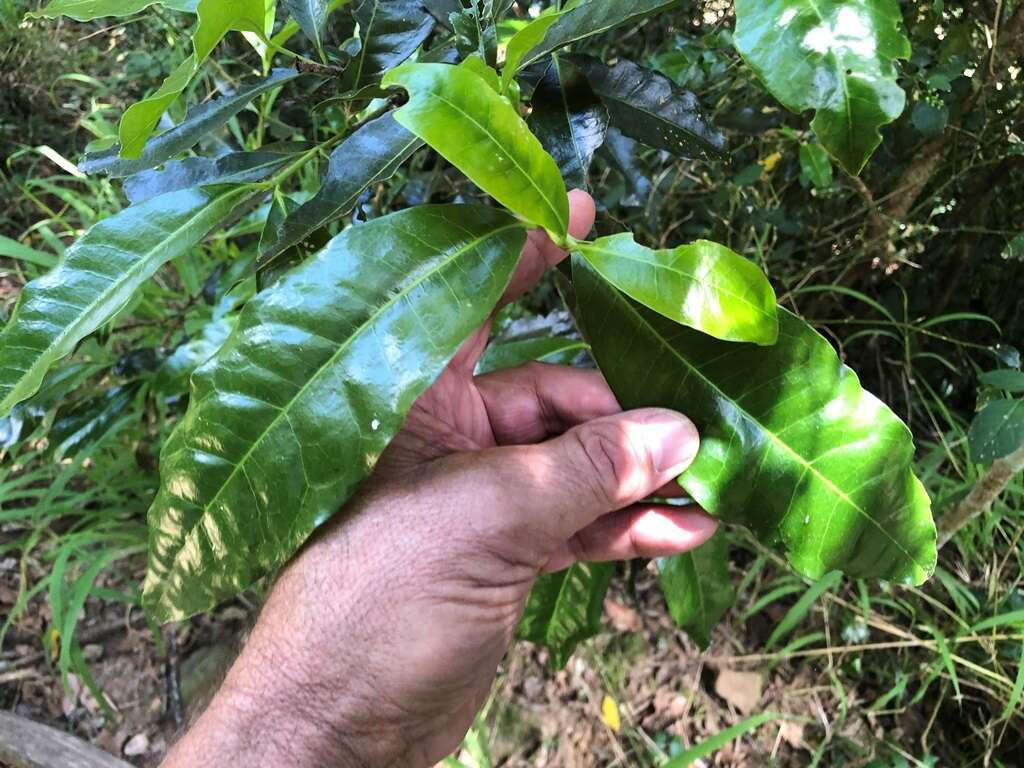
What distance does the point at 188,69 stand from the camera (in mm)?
560

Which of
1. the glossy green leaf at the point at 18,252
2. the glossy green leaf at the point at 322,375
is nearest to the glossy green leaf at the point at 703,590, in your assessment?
the glossy green leaf at the point at 322,375

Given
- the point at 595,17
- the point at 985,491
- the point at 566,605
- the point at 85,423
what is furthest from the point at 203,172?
the point at 985,491

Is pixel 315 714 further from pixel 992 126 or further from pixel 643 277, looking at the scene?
pixel 992 126

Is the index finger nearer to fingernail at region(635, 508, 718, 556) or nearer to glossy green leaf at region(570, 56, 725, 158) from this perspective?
glossy green leaf at region(570, 56, 725, 158)

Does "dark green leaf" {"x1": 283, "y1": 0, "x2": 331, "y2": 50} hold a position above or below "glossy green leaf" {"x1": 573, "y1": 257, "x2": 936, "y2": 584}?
above

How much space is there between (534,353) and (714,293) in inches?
19.0

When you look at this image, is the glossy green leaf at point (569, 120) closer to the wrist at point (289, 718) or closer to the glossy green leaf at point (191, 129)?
the glossy green leaf at point (191, 129)

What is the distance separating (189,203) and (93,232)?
87 millimetres

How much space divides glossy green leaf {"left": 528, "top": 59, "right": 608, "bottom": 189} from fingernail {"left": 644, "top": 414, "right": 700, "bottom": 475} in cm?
23

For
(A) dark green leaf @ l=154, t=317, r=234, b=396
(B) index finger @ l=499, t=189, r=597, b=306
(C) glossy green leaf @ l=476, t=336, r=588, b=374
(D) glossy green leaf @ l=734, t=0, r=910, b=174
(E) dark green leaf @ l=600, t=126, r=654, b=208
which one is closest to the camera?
(D) glossy green leaf @ l=734, t=0, r=910, b=174

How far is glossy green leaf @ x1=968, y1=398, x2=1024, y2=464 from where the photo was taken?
950 mm

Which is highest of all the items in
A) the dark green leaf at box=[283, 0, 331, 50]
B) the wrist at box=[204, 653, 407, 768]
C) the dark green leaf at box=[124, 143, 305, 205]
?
the dark green leaf at box=[283, 0, 331, 50]

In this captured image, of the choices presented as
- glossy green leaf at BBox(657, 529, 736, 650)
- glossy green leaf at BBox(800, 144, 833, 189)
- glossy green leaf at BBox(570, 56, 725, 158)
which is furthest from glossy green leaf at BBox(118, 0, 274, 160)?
glossy green leaf at BBox(800, 144, 833, 189)

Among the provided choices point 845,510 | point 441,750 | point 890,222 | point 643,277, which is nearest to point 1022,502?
point 890,222
